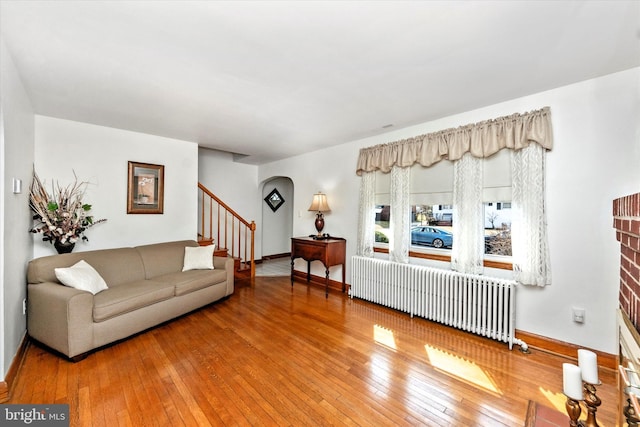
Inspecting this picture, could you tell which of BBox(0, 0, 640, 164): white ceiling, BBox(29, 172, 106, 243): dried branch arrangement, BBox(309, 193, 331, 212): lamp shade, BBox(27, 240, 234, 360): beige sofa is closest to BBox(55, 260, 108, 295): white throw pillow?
BBox(27, 240, 234, 360): beige sofa

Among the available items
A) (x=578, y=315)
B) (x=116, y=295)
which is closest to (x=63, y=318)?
(x=116, y=295)

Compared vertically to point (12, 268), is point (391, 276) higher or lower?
lower

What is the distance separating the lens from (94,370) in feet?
6.88

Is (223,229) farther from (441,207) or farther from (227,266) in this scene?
(441,207)

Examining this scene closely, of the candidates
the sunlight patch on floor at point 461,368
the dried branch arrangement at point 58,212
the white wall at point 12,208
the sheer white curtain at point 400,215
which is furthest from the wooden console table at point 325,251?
the white wall at point 12,208

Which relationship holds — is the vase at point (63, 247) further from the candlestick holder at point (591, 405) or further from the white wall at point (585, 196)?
the white wall at point (585, 196)

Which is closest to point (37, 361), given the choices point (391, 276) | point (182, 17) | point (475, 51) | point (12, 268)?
point (12, 268)

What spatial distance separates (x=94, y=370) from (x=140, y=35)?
8.28 feet

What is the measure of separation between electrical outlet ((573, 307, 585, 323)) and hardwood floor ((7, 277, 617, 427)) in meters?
0.37

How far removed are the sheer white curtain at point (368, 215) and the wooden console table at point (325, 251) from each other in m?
0.38

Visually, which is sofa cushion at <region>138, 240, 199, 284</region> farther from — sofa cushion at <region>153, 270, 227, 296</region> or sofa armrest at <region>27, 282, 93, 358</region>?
sofa armrest at <region>27, 282, 93, 358</region>

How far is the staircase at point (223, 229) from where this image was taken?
4715 mm

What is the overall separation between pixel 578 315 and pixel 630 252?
48.5 inches

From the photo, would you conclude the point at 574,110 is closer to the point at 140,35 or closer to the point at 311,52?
the point at 311,52
